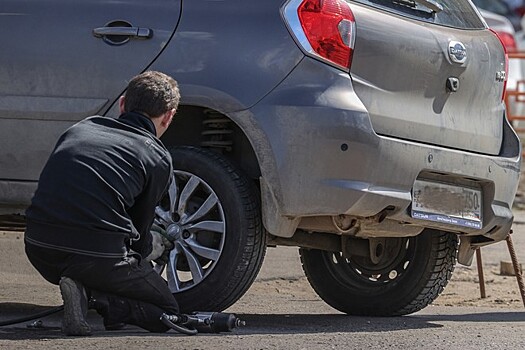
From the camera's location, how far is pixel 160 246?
20.6 ft

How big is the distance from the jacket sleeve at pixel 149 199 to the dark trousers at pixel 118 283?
0.41 feet

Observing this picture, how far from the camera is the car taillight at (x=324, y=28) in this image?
20.1 ft

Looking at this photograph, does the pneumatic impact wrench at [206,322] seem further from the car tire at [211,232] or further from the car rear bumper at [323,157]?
the car rear bumper at [323,157]

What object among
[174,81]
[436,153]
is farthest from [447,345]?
[174,81]

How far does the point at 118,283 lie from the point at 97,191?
39 cm

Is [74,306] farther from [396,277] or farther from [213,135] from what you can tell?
[396,277]

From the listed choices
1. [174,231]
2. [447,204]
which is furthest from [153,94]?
[447,204]

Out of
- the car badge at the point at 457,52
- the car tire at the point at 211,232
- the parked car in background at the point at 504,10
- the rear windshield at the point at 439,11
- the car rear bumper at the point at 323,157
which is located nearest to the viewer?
the car rear bumper at the point at 323,157

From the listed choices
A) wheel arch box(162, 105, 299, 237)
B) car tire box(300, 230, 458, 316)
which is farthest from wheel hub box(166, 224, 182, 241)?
car tire box(300, 230, 458, 316)

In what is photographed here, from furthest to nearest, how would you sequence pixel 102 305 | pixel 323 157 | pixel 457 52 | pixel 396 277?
pixel 396 277 < pixel 457 52 < pixel 323 157 < pixel 102 305

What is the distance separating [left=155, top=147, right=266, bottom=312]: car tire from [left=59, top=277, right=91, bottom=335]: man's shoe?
0.72m

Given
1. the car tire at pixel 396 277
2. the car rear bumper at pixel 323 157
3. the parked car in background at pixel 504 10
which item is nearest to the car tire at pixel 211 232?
the car rear bumper at pixel 323 157

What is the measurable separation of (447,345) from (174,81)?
63.7 inches

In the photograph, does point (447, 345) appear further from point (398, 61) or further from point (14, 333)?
point (14, 333)
